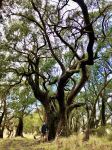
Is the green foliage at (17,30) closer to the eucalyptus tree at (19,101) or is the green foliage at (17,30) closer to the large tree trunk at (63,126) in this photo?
the large tree trunk at (63,126)

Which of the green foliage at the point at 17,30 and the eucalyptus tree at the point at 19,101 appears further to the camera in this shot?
the eucalyptus tree at the point at 19,101

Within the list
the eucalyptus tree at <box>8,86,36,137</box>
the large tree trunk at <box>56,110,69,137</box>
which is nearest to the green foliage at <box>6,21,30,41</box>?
the large tree trunk at <box>56,110,69,137</box>

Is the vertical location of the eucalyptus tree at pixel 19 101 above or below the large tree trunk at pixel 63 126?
above

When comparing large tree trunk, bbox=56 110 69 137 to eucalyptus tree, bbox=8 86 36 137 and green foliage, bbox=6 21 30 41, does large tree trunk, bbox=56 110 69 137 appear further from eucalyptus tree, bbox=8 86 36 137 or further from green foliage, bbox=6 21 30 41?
eucalyptus tree, bbox=8 86 36 137

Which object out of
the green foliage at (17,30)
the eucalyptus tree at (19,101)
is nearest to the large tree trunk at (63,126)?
the green foliage at (17,30)

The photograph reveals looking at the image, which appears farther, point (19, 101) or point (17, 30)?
point (19, 101)

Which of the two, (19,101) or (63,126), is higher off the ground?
(19,101)

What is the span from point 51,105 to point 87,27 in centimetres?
1208

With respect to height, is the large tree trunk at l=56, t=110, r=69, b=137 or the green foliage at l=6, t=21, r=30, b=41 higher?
the green foliage at l=6, t=21, r=30, b=41

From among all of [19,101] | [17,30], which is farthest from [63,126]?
[19,101]

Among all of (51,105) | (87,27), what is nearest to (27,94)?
(51,105)

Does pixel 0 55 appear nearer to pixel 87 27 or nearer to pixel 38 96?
pixel 38 96

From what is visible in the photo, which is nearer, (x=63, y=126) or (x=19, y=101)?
(x=63, y=126)

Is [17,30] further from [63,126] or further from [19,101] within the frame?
[19,101]
